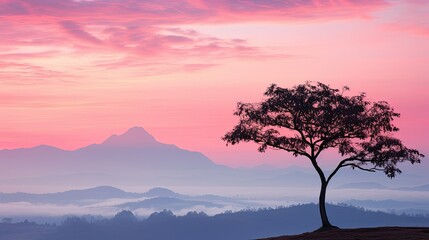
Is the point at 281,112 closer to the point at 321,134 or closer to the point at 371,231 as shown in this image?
the point at 321,134

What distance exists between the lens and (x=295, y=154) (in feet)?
347

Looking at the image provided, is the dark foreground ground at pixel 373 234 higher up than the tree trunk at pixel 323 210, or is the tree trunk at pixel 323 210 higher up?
the tree trunk at pixel 323 210

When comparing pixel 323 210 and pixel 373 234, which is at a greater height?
pixel 323 210

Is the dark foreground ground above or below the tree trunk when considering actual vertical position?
below

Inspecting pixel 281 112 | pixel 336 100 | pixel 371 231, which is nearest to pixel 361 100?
pixel 336 100

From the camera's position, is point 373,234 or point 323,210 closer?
point 373,234

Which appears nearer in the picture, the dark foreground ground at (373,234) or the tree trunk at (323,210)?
the dark foreground ground at (373,234)

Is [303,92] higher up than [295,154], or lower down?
higher up

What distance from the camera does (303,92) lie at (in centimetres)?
10256

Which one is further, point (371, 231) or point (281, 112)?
point (281, 112)

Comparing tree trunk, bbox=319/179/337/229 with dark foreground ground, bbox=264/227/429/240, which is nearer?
dark foreground ground, bbox=264/227/429/240

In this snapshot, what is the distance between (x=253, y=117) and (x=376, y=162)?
1677 centimetres

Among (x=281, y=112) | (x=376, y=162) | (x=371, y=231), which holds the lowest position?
(x=371, y=231)

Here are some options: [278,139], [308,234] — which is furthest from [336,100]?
[308,234]
